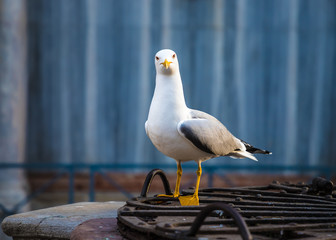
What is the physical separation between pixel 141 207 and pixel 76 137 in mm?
4372

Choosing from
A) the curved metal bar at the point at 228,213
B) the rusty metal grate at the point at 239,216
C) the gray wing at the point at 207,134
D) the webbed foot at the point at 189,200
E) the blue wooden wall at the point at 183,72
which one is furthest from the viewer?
the blue wooden wall at the point at 183,72

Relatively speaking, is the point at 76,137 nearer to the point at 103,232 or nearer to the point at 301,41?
the point at 301,41

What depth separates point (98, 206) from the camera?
11.7 feet

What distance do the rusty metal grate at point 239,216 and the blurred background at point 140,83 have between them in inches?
148

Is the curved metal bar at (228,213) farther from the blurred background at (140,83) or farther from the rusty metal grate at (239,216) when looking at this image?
the blurred background at (140,83)

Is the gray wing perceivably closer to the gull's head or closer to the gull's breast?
the gull's breast

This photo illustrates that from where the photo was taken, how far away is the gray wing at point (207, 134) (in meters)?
2.82

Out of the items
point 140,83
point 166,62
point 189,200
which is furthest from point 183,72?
point 189,200

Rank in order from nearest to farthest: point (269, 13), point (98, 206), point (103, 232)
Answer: point (103, 232) → point (98, 206) → point (269, 13)

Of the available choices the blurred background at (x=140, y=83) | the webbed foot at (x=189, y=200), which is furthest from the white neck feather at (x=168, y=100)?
the blurred background at (x=140, y=83)

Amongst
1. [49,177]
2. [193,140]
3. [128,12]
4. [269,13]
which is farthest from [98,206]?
[269,13]

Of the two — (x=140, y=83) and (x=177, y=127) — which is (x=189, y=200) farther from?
(x=140, y=83)

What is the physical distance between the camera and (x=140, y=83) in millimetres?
6805

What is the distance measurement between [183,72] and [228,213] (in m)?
5.19
